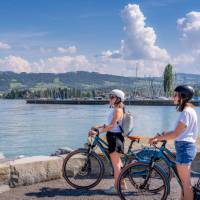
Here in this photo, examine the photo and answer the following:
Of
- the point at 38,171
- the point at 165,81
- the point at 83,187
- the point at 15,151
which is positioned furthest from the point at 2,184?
the point at 165,81

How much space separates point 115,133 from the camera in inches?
275

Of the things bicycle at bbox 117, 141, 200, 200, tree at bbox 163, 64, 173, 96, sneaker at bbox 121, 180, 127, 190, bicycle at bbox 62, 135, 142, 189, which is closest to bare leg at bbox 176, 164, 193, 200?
bicycle at bbox 117, 141, 200, 200

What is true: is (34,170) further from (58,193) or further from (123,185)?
(123,185)

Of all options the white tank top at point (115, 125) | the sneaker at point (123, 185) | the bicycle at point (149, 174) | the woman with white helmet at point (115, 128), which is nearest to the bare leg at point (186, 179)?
the bicycle at point (149, 174)

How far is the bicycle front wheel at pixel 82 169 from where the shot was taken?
296 inches

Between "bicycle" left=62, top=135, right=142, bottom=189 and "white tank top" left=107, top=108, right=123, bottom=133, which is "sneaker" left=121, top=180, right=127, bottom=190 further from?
"white tank top" left=107, top=108, right=123, bottom=133

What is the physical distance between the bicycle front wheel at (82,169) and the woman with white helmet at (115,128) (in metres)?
0.53

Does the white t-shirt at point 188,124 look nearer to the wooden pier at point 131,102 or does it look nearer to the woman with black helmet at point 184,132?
the woman with black helmet at point 184,132

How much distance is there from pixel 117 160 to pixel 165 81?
152932mm

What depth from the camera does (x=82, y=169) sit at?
7.78 m

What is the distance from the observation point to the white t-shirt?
18.3 feet

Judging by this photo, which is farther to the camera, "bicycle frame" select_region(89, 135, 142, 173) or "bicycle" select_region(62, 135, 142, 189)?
"bicycle" select_region(62, 135, 142, 189)

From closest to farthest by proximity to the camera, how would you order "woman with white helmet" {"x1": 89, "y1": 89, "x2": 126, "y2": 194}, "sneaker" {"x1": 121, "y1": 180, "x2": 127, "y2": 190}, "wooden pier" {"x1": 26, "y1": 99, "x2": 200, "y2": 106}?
"sneaker" {"x1": 121, "y1": 180, "x2": 127, "y2": 190} → "woman with white helmet" {"x1": 89, "y1": 89, "x2": 126, "y2": 194} → "wooden pier" {"x1": 26, "y1": 99, "x2": 200, "y2": 106}

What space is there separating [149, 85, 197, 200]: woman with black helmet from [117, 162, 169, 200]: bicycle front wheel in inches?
22.6
